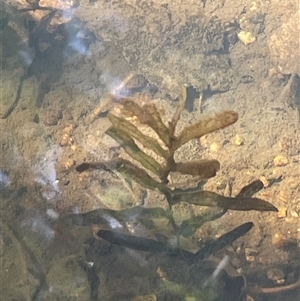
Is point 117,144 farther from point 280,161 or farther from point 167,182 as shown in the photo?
point 280,161

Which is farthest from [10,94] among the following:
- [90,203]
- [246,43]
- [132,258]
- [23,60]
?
[246,43]

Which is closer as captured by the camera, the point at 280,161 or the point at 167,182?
the point at 167,182

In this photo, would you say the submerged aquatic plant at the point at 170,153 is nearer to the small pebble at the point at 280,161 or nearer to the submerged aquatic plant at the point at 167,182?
the submerged aquatic plant at the point at 167,182

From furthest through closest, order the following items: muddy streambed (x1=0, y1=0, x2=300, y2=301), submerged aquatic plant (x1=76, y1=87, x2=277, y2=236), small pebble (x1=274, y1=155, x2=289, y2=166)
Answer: small pebble (x1=274, y1=155, x2=289, y2=166)
muddy streambed (x1=0, y1=0, x2=300, y2=301)
submerged aquatic plant (x1=76, y1=87, x2=277, y2=236)

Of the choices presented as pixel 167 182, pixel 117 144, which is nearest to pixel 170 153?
pixel 167 182

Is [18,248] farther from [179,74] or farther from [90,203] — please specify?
[179,74]

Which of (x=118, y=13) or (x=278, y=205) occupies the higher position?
(x=118, y=13)

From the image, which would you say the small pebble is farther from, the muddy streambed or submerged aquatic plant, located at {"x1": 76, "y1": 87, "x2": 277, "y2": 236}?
submerged aquatic plant, located at {"x1": 76, "y1": 87, "x2": 277, "y2": 236}

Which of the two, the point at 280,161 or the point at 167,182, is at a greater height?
the point at 167,182

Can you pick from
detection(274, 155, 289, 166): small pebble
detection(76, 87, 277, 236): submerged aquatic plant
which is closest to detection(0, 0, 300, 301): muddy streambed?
detection(274, 155, 289, 166): small pebble

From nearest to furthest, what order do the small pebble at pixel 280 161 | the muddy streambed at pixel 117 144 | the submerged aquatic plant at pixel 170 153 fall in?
the submerged aquatic plant at pixel 170 153, the muddy streambed at pixel 117 144, the small pebble at pixel 280 161

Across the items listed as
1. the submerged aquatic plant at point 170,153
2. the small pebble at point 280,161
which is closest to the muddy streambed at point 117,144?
the small pebble at point 280,161
